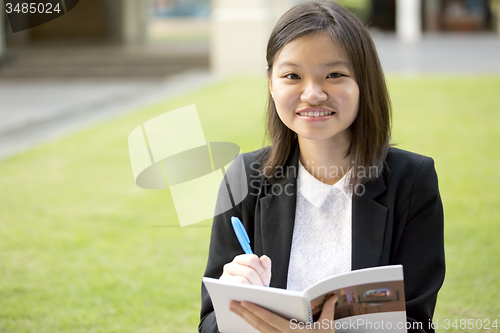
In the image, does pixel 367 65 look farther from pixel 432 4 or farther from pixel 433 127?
pixel 432 4

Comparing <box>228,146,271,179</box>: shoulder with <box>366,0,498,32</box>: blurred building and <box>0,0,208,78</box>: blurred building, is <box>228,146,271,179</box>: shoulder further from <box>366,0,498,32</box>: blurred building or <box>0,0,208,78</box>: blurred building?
<box>366,0,498,32</box>: blurred building

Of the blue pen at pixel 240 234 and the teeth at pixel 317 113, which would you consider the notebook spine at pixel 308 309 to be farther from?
the teeth at pixel 317 113

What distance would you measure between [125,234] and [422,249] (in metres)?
3.33

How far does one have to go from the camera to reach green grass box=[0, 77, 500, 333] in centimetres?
330

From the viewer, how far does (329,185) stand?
5.35ft

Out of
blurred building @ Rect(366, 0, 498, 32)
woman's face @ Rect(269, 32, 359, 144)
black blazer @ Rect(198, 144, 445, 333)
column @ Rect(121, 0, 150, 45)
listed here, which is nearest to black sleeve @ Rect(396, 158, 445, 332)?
black blazer @ Rect(198, 144, 445, 333)

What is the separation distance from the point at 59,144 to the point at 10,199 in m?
2.12

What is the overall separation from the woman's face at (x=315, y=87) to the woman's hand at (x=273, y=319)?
1.53 feet

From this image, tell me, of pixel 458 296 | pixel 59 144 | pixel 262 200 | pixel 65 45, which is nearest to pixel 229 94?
pixel 59 144

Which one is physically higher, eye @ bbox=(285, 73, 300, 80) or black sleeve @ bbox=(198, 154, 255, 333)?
eye @ bbox=(285, 73, 300, 80)

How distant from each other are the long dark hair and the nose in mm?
109

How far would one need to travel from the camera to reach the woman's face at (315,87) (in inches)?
56.9

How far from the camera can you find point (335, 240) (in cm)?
161

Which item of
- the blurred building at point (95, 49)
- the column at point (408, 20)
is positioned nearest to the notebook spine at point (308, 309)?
the blurred building at point (95, 49)
